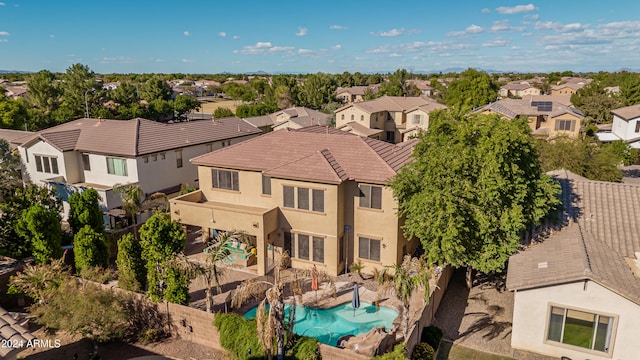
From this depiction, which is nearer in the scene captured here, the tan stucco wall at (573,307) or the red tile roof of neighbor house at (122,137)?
the tan stucco wall at (573,307)

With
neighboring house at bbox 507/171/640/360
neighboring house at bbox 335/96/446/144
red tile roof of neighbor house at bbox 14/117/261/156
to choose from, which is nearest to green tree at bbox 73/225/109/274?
red tile roof of neighbor house at bbox 14/117/261/156

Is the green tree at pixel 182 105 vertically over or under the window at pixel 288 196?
over

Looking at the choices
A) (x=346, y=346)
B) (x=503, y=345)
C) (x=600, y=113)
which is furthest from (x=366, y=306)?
(x=600, y=113)

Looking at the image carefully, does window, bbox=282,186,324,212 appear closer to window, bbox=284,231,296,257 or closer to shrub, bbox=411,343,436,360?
window, bbox=284,231,296,257

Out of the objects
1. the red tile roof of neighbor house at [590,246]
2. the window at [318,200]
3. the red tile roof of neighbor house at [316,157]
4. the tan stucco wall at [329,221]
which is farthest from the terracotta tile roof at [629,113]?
the window at [318,200]

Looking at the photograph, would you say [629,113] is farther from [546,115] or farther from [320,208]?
[320,208]

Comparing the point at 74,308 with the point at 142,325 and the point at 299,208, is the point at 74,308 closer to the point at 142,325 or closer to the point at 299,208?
the point at 142,325

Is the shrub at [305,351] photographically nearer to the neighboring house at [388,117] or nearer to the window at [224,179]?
the window at [224,179]

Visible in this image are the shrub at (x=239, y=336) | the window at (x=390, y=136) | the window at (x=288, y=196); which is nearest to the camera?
the shrub at (x=239, y=336)
